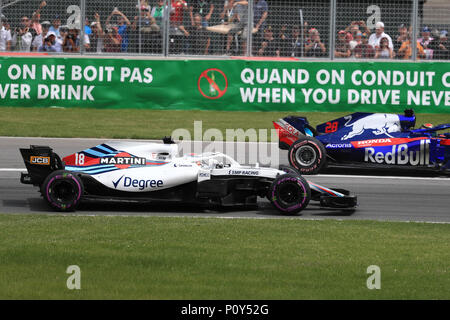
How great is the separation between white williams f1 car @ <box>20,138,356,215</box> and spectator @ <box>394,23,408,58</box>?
10487 mm

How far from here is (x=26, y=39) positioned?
2056 cm

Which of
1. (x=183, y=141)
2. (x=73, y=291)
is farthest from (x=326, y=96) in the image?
(x=73, y=291)

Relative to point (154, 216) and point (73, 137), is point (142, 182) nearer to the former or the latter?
point (154, 216)

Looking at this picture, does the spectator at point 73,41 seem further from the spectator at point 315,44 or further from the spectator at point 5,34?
the spectator at point 315,44

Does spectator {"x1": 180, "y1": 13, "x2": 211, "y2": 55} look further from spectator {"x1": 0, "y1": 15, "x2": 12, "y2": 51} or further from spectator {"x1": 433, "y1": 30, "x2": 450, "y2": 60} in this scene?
spectator {"x1": 433, "y1": 30, "x2": 450, "y2": 60}

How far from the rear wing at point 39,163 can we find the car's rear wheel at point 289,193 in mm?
2878

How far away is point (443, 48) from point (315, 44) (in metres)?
3.24

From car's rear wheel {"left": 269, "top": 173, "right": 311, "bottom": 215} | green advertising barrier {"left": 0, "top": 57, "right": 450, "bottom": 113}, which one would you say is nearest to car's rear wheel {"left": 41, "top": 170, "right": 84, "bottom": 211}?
car's rear wheel {"left": 269, "top": 173, "right": 311, "bottom": 215}

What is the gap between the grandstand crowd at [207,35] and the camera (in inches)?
794

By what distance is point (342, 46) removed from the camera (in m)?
20.3

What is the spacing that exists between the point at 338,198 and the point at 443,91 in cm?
1026

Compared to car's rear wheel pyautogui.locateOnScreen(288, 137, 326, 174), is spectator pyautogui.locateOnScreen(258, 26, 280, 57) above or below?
above

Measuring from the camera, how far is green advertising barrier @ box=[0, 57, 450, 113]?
19.8m

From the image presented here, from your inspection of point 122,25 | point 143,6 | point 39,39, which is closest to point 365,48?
point 143,6
